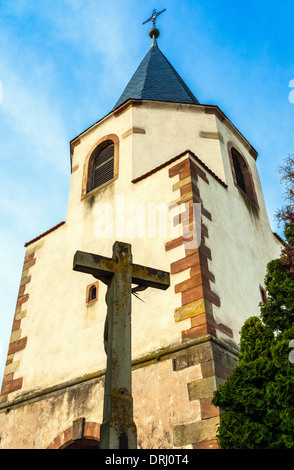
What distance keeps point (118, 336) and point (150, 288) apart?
4348 mm

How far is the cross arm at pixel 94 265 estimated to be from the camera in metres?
4.25

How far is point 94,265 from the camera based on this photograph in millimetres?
→ 4398

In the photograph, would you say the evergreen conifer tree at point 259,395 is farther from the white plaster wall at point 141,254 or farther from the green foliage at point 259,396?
the white plaster wall at point 141,254

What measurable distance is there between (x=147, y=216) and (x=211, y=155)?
306 centimetres

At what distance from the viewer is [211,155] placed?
11555 millimetres

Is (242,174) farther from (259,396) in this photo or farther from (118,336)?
(118,336)

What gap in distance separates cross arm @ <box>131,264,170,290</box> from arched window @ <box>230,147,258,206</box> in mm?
7452

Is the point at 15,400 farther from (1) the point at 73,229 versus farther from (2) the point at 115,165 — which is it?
(2) the point at 115,165

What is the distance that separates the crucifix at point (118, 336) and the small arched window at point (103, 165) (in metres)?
7.05

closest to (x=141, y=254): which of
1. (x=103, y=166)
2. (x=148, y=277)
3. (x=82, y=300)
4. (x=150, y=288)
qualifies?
(x=150, y=288)

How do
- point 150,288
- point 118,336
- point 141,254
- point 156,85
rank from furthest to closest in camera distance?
1. point 156,85
2. point 141,254
3. point 150,288
4. point 118,336

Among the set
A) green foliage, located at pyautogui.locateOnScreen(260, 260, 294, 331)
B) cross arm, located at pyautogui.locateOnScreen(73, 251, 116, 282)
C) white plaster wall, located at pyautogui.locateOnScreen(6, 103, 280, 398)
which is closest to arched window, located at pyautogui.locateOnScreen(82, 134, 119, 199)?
white plaster wall, located at pyautogui.locateOnScreen(6, 103, 280, 398)
